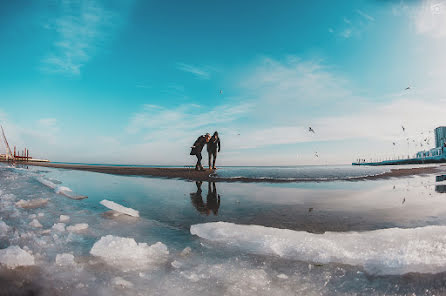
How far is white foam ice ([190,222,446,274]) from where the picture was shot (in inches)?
85.7

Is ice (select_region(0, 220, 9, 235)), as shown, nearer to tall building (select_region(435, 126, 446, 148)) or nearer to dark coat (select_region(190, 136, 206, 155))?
dark coat (select_region(190, 136, 206, 155))

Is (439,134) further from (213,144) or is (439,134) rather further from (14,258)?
(14,258)

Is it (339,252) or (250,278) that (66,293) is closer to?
(250,278)

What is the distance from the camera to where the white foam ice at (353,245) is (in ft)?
7.14

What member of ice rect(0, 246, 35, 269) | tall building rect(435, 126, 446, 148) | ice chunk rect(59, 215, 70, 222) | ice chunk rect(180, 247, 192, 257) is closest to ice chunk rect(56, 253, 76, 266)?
ice rect(0, 246, 35, 269)

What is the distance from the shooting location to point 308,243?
2.68 m

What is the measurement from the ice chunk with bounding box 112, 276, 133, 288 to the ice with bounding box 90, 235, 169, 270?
0.25m

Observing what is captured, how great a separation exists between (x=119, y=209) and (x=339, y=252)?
413 centimetres

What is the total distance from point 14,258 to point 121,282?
1126 mm

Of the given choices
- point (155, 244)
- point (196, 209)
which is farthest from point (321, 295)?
point (196, 209)

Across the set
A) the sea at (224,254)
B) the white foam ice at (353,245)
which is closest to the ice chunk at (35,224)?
the sea at (224,254)

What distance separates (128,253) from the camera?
8.02 ft

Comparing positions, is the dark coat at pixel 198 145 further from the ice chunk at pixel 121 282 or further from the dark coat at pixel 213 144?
the ice chunk at pixel 121 282

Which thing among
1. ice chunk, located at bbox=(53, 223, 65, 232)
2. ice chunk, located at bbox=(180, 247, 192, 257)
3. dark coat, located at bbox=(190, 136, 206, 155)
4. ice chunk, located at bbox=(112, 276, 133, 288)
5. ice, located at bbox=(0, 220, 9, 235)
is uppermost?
dark coat, located at bbox=(190, 136, 206, 155)
